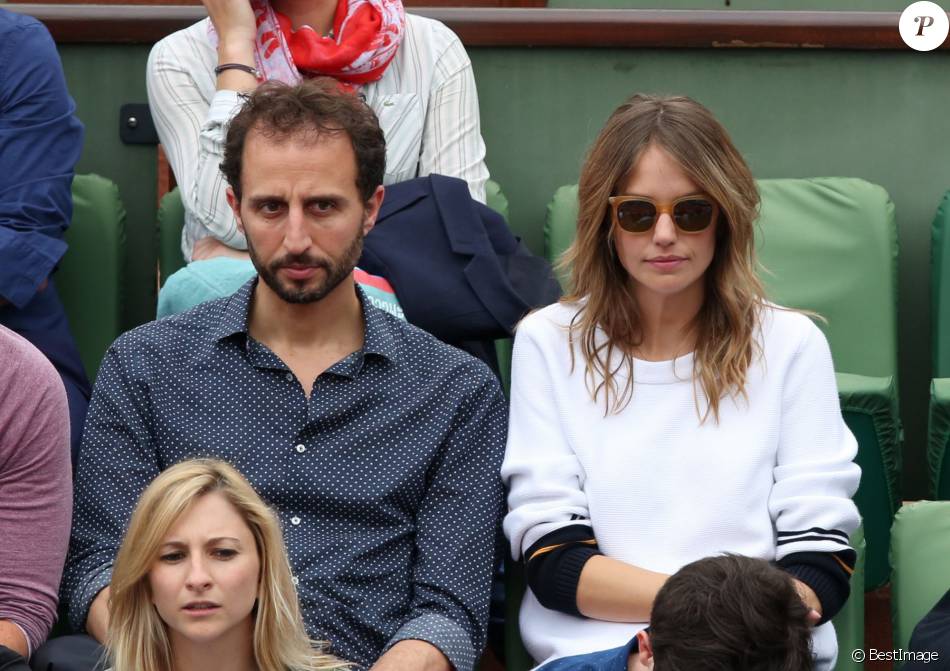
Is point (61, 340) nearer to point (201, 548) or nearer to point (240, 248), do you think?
point (240, 248)

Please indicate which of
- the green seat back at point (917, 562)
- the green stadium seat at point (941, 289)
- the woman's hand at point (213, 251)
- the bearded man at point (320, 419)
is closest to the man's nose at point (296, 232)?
the bearded man at point (320, 419)

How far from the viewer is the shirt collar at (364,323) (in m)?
2.45

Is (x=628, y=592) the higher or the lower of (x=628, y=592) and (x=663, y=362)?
the lower

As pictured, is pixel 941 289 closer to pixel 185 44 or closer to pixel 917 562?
pixel 917 562

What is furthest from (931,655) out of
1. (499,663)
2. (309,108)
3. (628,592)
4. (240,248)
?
(240,248)

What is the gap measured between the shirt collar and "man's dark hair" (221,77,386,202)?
0.16 m

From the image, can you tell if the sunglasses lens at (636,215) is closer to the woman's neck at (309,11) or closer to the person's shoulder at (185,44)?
the woman's neck at (309,11)

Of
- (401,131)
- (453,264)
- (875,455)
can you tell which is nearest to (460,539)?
(453,264)

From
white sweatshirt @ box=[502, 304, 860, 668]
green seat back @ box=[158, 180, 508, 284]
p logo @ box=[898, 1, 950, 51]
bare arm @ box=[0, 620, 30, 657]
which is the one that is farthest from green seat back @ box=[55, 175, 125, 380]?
p logo @ box=[898, 1, 950, 51]

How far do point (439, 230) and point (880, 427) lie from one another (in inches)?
33.4

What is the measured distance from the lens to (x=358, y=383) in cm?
244

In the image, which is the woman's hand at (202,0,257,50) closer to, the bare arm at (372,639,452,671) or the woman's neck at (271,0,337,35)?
the woman's neck at (271,0,337,35)

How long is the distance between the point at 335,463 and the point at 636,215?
596mm

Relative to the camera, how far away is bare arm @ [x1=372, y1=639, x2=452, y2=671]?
2.22 meters
